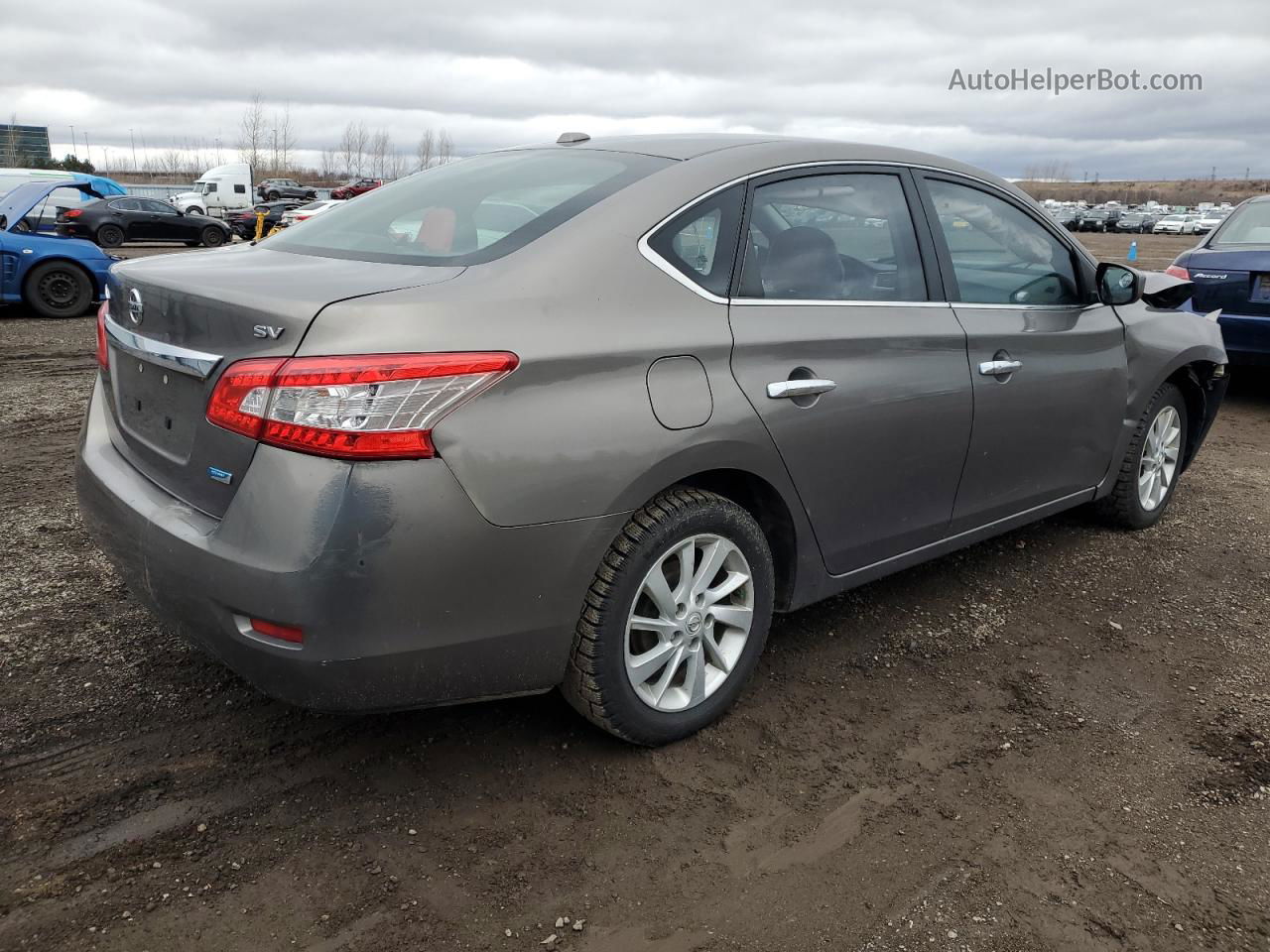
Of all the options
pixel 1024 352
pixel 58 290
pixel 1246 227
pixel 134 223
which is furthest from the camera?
pixel 134 223

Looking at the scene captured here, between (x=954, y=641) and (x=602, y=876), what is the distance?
5.92 feet

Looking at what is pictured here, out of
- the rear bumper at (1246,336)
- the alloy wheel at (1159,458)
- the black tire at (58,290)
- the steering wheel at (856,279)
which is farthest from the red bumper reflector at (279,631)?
the black tire at (58,290)

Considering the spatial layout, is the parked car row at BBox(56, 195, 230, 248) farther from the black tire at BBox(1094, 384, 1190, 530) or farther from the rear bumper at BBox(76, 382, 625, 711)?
the rear bumper at BBox(76, 382, 625, 711)

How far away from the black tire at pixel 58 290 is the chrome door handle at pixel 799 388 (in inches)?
431

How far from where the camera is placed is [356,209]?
3281 millimetres

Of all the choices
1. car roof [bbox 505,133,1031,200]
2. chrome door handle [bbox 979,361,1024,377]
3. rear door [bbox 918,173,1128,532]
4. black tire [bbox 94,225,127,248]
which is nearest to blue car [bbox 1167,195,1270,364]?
rear door [bbox 918,173,1128,532]

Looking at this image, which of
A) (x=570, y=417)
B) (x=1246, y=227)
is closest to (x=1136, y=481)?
(x=570, y=417)

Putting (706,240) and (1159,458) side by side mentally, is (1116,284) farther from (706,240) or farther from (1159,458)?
(706,240)

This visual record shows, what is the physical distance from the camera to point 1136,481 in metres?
4.59

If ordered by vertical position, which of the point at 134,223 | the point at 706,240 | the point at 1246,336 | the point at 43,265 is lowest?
the point at 134,223

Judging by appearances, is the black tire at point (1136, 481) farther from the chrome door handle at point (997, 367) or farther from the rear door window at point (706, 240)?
the rear door window at point (706, 240)

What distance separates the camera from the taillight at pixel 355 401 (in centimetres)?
212

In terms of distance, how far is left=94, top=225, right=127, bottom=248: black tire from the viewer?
24.7m

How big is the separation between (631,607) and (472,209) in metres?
1.22
